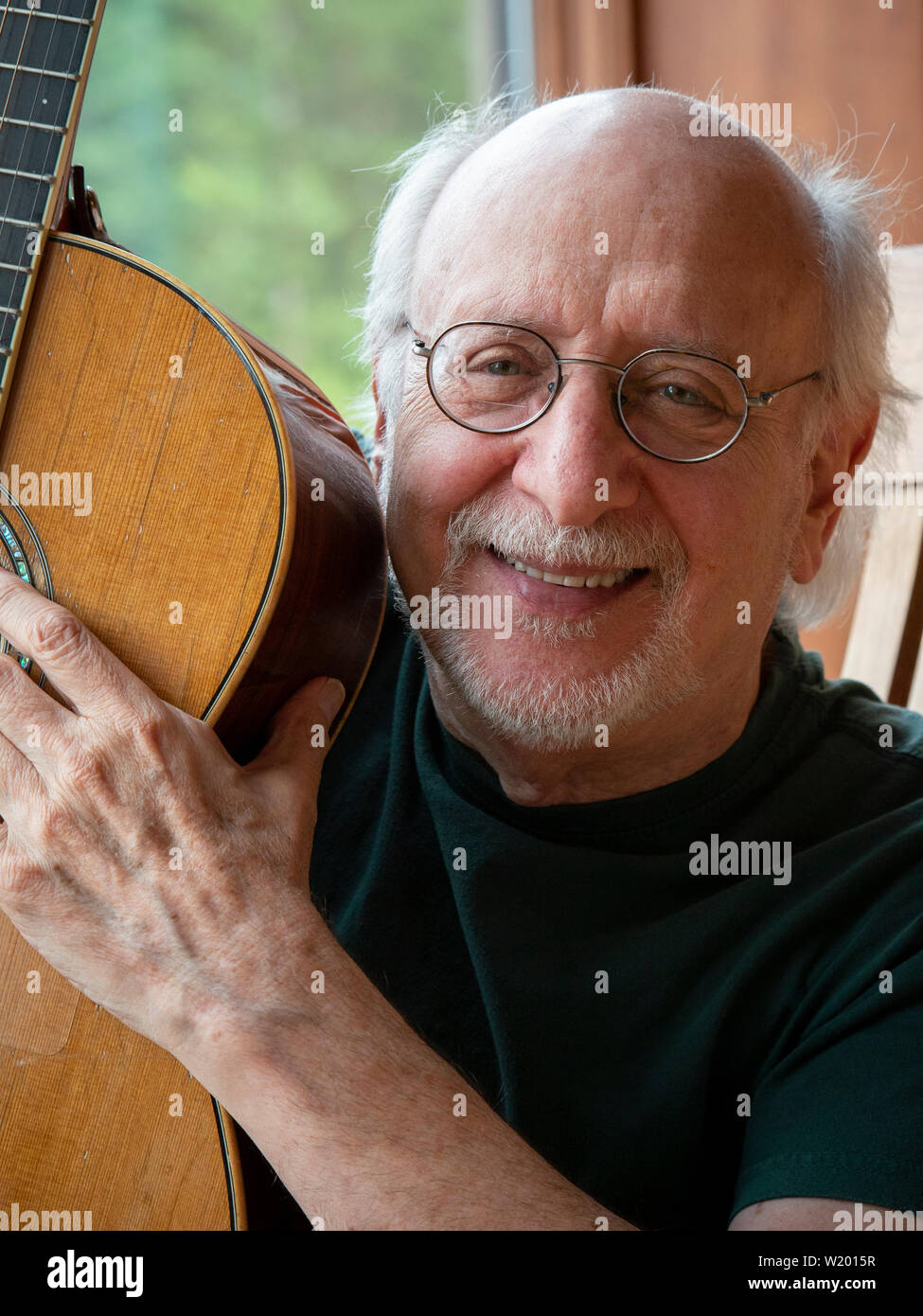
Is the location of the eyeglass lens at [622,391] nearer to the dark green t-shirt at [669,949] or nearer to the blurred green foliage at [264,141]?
the dark green t-shirt at [669,949]

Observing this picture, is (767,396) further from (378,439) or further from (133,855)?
(133,855)

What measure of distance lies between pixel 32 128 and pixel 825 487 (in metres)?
0.86

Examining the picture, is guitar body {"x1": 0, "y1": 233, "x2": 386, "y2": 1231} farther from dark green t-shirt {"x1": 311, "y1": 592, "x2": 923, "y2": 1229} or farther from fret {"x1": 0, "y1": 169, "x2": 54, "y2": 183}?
dark green t-shirt {"x1": 311, "y1": 592, "x2": 923, "y2": 1229}

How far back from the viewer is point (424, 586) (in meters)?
1.17

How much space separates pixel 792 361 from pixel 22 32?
0.75 m

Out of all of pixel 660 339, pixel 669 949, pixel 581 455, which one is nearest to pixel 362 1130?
pixel 669 949

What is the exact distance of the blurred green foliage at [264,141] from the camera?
229 cm

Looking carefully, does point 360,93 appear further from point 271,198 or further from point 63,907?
point 63,907

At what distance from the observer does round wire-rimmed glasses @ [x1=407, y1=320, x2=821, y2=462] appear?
109 cm

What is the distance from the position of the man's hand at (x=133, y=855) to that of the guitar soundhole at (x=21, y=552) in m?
0.04

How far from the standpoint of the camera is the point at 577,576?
1110 millimetres

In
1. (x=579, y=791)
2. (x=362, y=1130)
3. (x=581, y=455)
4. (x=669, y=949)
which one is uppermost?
(x=581, y=455)

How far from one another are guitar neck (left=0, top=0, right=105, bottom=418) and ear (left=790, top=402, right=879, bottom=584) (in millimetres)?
788
